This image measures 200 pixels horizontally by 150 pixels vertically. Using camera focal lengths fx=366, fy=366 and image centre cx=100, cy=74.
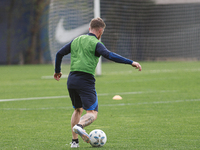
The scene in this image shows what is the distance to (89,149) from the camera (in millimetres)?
4992

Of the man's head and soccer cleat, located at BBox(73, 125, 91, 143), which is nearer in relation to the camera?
soccer cleat, located at BBox(73, 125, 91, 143)

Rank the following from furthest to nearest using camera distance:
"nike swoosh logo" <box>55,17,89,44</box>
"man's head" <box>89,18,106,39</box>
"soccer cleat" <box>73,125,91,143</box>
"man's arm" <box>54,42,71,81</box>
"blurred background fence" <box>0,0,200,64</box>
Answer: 1. "blurred background fence" <box>0,0,200,64</box>
2. "nike swoosh logo" <box>55,17,89,44</box>
3. "man's arm" <box>54,42,71,81</box>
4. "man's head" <box>89,18,106,39</box>
5. "soccer cleat" <box>73,125,91,143</box>

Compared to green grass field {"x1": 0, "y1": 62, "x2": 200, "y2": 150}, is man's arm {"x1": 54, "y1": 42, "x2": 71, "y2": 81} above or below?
above

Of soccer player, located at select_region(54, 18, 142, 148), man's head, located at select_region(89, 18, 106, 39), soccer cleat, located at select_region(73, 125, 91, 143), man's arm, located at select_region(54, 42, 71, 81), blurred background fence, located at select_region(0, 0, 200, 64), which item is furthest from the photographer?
blurred background fence, located at select_region(0, 0, 200, 64)

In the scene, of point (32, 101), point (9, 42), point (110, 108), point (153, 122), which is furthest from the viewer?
point (9, 42)

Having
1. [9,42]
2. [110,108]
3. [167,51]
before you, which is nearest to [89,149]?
[110,108]

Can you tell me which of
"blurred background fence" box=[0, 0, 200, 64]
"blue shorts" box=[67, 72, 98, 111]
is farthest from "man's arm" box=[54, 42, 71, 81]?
"blurred background fence" box=[0, 0, 200, 64]

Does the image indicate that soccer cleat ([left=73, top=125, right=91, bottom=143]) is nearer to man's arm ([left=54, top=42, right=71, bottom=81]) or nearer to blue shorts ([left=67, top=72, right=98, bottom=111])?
blue shorts ([left=67, top=72, right=98, bottom=111])

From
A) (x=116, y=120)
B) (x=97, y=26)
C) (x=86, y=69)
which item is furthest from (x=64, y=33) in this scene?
(x=86, y=69)

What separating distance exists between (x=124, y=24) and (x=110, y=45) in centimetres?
149

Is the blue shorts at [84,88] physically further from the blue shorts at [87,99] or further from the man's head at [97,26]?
the man's head at [97,26]

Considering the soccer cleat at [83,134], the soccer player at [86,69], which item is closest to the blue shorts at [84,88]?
the soccer player at [86,69]

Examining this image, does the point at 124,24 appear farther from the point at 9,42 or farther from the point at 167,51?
the point at 9,42

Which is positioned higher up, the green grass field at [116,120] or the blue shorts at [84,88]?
the blue shorts at [84,88]
